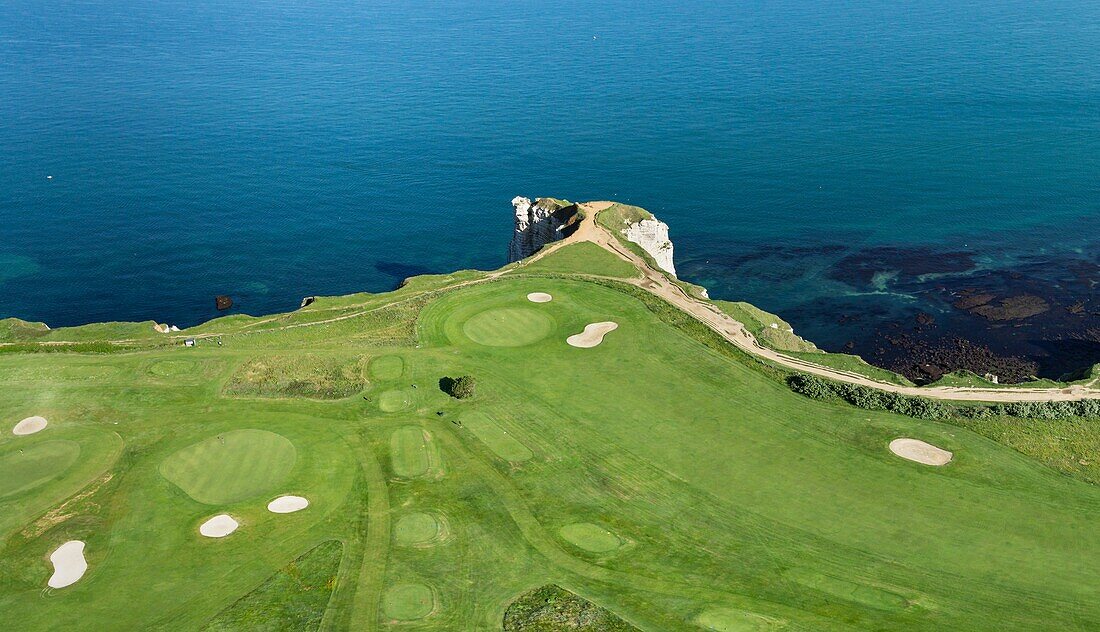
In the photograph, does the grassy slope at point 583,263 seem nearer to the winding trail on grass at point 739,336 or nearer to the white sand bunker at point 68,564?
the winding trail on grass at point 739,336

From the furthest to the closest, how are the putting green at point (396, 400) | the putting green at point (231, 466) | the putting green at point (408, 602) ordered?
the putting green at point (396, 400) → the putting green at point (231, 466) → the putting green at point (408, 602)

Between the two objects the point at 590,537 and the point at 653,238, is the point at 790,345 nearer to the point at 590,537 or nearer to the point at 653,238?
the point at 653,238

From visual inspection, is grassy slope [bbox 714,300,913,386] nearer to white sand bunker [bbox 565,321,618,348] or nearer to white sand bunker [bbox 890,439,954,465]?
white sand bunker [bbox 890,439,954,465]

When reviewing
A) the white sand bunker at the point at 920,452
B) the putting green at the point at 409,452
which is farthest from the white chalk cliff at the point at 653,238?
the putting green at the point at 409,452

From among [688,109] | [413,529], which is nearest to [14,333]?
[413,529]

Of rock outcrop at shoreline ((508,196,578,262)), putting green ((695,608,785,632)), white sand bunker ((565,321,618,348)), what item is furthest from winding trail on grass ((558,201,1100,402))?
putting green ((695,608,785,632))

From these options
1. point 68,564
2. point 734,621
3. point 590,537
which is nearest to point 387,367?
point 590,537
